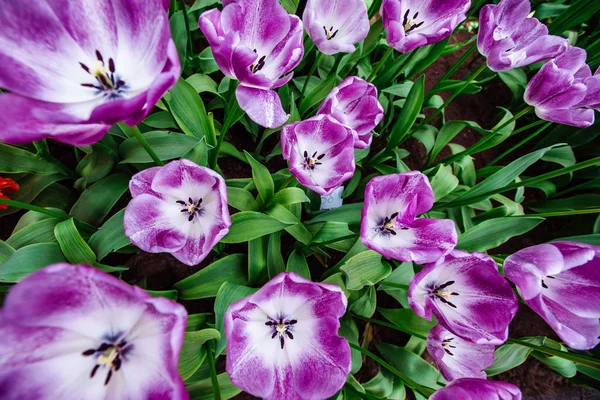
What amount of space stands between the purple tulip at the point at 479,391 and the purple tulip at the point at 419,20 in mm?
779

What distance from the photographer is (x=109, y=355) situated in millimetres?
708

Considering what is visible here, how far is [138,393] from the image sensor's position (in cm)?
68

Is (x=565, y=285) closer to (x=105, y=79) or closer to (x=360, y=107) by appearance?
(x=360, y=107)

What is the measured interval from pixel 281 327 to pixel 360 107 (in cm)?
61

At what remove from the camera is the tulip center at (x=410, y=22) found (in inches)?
49.3

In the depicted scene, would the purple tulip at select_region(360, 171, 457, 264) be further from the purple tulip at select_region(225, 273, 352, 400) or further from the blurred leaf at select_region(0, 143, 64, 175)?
the blurred leaf at select_region(0, 143, 64, 175)

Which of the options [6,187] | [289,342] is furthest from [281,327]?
[6,187]

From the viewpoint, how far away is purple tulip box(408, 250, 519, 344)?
91 centimetres

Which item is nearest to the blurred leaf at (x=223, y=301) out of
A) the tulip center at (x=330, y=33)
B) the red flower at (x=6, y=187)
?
the red flower at (x=6, y=187)

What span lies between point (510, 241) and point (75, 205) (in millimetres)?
1627

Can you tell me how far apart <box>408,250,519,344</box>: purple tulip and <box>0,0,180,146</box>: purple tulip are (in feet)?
2.14

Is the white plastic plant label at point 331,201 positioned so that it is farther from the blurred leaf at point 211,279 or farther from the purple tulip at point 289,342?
the purple tulip at point 289,342

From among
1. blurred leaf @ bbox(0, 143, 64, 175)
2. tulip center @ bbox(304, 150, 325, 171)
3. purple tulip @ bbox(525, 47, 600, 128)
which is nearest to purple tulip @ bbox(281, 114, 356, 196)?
tulip center @ bbox(304, 150, 325, 171)

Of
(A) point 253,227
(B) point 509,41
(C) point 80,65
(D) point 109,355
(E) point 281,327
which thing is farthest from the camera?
(B) point 509,41
